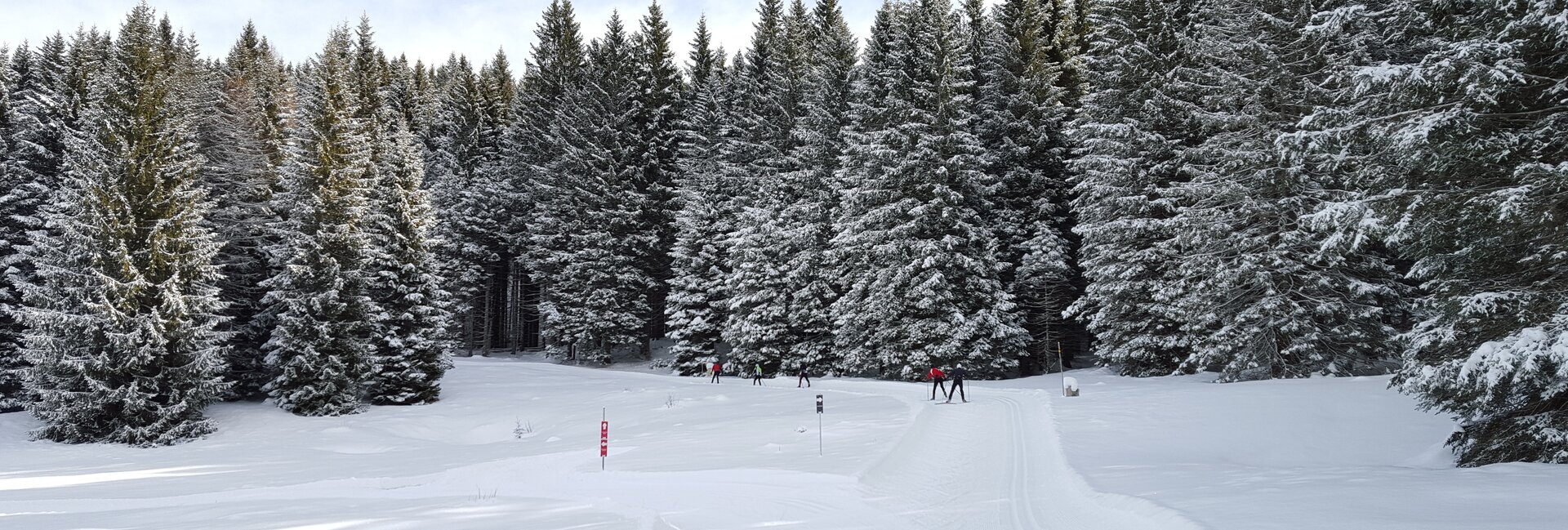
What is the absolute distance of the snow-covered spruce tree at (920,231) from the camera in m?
28.5

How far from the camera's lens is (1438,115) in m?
9.27

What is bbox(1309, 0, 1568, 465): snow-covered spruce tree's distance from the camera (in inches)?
344

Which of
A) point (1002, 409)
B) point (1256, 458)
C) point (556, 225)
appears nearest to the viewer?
point (1256, 458)

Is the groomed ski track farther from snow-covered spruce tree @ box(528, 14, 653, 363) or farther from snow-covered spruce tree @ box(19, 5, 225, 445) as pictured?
snow-covered spruce tree @ box(528, 14, 653, 363)

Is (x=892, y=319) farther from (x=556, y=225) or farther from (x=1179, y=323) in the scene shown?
(x=556, y=225)

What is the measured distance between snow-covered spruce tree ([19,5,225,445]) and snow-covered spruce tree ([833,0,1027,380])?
866 inches

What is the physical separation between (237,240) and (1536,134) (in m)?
37.7

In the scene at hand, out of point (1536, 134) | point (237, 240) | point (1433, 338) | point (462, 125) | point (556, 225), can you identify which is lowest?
point (1433, 338)

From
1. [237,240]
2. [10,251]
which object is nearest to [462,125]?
[237,240]

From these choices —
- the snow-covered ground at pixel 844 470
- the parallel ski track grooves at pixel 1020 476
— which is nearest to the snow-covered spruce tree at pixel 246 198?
the snow-covered ground at pixel 844 470

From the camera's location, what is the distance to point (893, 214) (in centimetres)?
2983

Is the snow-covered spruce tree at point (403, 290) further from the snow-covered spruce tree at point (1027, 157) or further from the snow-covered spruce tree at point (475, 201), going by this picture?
the snow-covered spruce tree at point (1027, 157)

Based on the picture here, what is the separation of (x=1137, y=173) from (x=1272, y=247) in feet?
19.3

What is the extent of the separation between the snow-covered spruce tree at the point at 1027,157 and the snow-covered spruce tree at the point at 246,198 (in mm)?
28193
